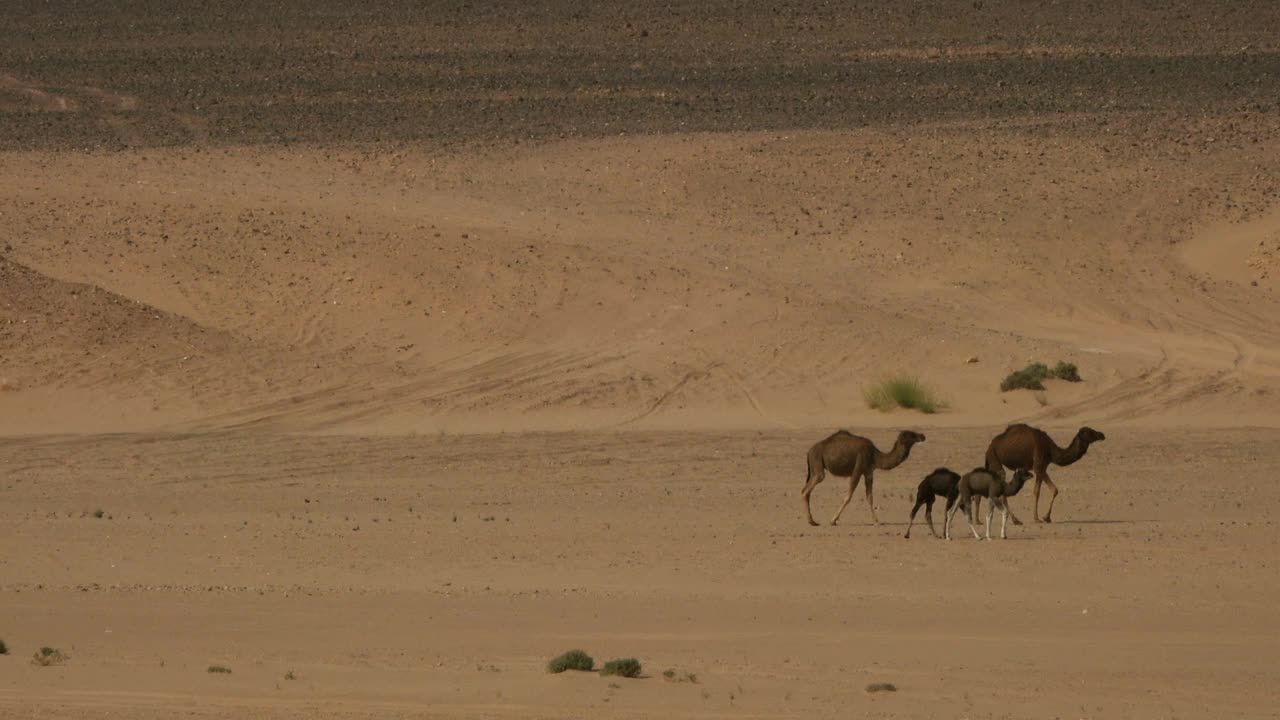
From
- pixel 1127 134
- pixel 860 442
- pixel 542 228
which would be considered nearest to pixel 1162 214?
pixel 1127 134

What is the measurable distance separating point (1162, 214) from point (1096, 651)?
23285 millimetres

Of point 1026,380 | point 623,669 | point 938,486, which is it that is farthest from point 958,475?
point 1026,380

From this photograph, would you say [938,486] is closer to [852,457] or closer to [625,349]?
[852,457]

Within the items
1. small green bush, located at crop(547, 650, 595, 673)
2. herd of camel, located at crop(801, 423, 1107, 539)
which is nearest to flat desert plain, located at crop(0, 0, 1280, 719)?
small green bush, located at crop(547, 650, 595, 673)

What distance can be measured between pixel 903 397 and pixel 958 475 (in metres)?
7.73

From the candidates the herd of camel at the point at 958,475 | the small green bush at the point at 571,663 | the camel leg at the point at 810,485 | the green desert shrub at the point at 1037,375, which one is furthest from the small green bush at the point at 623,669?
the green desert shrub at the point at 1037,375

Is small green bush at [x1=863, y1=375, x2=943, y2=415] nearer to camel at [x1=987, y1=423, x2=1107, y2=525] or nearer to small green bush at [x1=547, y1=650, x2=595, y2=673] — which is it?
camel at [x1=987, y1=423, x2=1107, y2=525]

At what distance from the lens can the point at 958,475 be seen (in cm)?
1803

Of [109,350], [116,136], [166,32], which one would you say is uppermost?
[166,32]

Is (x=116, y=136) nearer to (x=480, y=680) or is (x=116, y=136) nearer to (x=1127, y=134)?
(x=1127, y=134)

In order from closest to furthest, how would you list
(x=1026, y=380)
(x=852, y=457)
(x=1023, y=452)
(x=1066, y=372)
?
(x=852, y=457) < (x=1023, y=452) < (x=1026, y=380) < (x=1066, y=372)

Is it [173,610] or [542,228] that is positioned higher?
[542,228]

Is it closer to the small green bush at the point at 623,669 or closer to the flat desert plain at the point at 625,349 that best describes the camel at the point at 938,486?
the flat desert plain at the point at 625,349

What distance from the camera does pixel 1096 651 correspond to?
13.7 m
